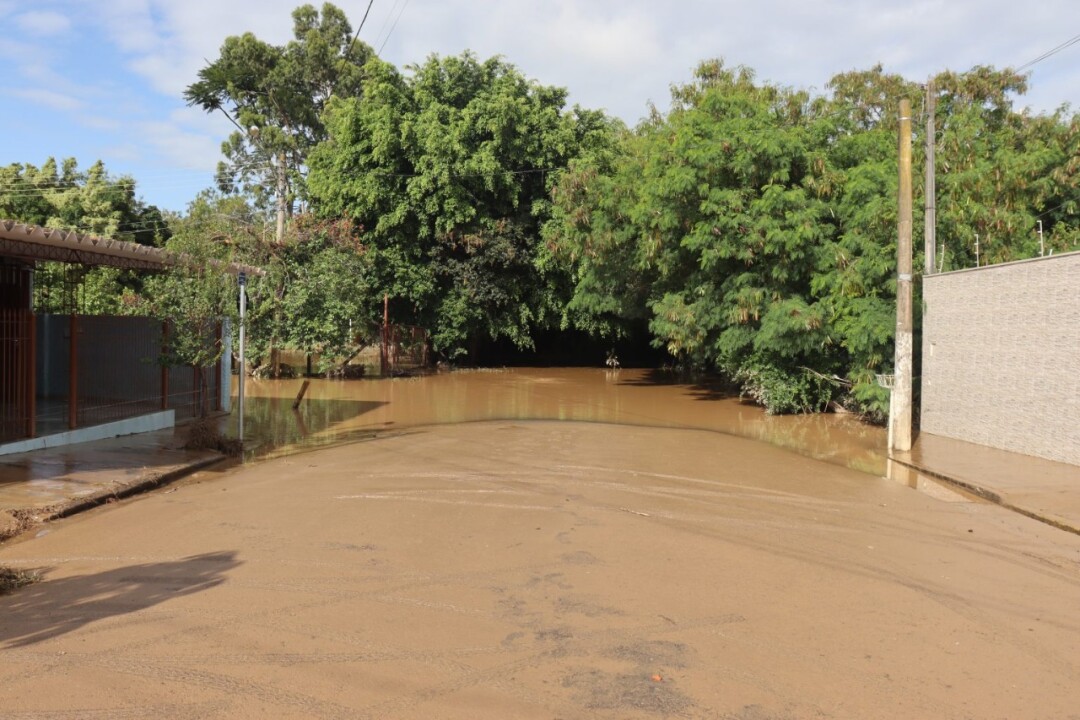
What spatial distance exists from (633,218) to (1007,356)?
10.6 meters

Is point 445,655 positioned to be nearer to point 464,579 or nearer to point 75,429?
point 464,579

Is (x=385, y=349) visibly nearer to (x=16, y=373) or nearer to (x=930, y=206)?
(x=16, y=373)

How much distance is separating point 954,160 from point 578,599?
17636mm

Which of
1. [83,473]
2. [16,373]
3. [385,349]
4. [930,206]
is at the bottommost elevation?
[83,473]

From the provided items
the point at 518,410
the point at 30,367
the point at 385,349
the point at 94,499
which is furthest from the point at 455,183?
the point at 94,499

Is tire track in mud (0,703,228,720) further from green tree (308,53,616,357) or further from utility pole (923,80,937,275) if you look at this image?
green tree (308,53,616,357)

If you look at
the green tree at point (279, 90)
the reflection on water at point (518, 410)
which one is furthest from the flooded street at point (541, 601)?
the green tree at point (279, 90)

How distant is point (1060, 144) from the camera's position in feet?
79.5

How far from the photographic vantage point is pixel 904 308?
47.0 feet

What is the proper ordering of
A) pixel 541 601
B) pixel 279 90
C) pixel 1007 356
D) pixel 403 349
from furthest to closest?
pixel 279 90 < pixel 403 349 < pixel 1007 356 < pixel 541 601

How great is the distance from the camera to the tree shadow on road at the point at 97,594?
5250 mm

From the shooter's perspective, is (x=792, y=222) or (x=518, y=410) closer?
(x=792, y=222)

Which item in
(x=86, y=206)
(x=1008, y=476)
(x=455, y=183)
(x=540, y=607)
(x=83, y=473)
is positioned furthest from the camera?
(x=86, y=206)

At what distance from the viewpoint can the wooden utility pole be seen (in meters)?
14.2
